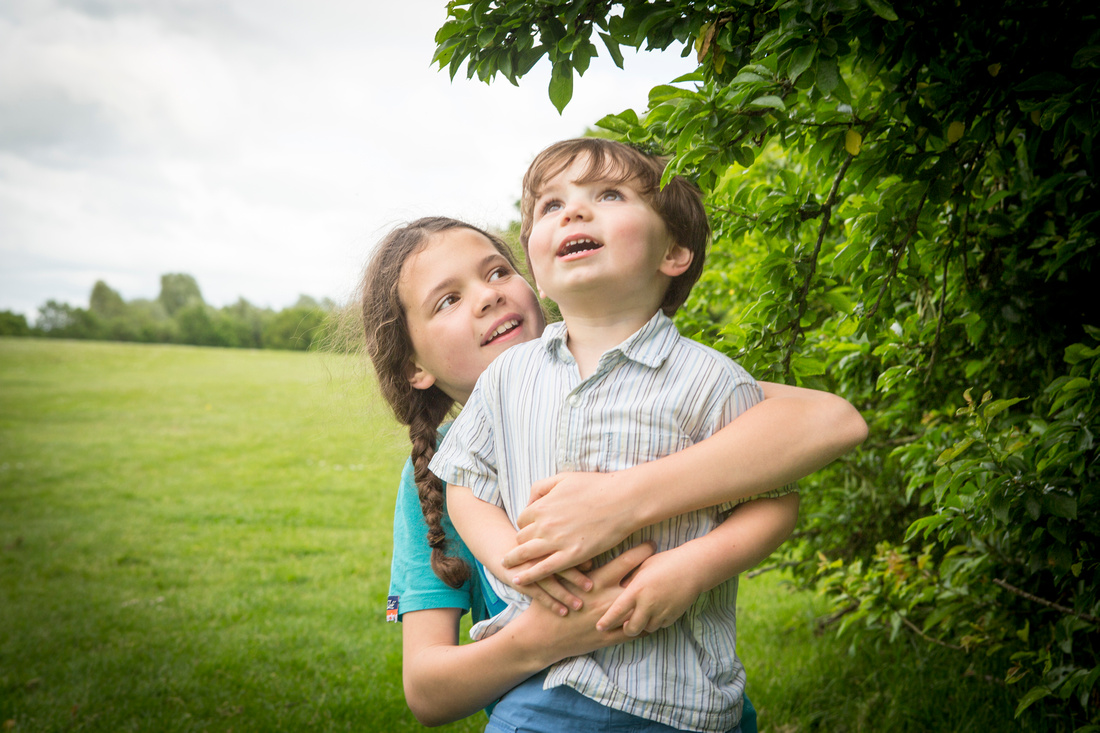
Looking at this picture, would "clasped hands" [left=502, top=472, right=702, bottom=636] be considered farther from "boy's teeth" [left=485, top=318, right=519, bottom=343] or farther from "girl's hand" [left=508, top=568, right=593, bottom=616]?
"boy's teeth" [left=485, top=318, right=519, bottom=343]

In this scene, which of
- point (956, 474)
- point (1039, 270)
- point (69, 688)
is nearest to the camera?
point (956, 474)

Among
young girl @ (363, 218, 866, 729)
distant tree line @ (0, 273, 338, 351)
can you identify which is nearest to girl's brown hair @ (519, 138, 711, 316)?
young girl @ (363, 218, 866, 729)

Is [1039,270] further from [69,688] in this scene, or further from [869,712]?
[69,688]

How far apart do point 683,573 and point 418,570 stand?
0.77 meters

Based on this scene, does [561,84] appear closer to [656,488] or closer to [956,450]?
[656,488]

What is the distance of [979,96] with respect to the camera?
1.77m

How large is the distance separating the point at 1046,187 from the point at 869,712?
2.58 meters

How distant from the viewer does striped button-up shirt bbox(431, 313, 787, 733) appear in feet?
4.43

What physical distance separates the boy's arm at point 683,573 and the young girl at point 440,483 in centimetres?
2

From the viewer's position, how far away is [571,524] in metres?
1.29

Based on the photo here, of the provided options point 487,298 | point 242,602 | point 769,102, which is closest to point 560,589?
point 487,298

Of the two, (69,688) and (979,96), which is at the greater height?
(979,96)

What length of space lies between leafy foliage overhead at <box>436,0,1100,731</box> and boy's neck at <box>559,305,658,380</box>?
0.30 m

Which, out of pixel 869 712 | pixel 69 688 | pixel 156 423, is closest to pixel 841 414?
pixel 869 712
